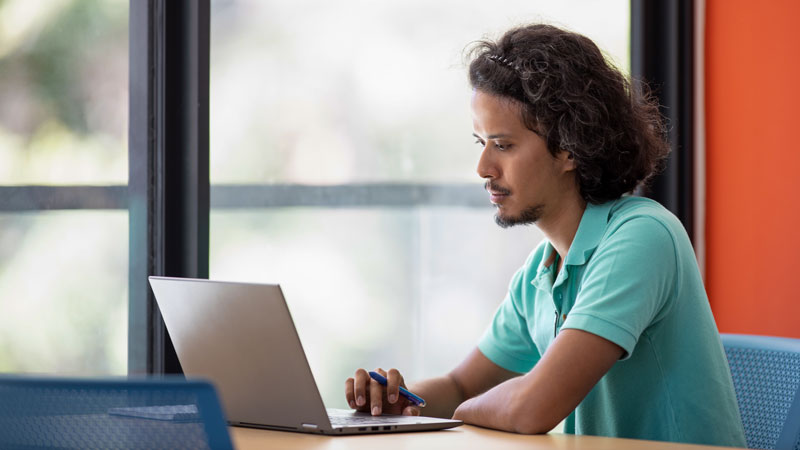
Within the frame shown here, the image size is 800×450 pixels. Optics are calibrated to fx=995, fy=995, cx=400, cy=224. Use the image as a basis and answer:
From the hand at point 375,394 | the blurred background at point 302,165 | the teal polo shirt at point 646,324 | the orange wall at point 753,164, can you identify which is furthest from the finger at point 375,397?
the orange wall at point 753,164

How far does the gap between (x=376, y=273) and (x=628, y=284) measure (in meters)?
1.24

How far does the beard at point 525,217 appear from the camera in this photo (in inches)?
74.6

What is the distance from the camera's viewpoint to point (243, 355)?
4.91 ft

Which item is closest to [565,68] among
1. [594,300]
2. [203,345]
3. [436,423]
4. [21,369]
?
[594,300]

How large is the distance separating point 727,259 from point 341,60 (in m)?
1.35

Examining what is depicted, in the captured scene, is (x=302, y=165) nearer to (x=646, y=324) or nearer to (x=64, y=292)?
(x=64, y=292)

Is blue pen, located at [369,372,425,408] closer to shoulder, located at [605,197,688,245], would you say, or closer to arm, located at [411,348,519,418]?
arm, located at [411,348,519,418]

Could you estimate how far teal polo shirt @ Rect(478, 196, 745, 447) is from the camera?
1630 millimetres

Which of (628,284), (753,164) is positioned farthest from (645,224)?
(753,164)

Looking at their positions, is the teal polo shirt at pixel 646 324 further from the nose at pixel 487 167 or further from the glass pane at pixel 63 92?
the glass pane at pixel 63 92

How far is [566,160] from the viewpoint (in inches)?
75.7

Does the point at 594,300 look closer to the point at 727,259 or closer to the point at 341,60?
the point at 341,60

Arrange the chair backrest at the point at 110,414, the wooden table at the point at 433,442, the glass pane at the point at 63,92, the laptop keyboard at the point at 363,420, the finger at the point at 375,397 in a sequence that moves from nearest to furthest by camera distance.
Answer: the chair backrest at the point at 110,414, the wooden table at the point at 433,442, the laptop keyboard at the point at 363,420, the finger at the point at 375,397, the glass pane at the point at 63,92

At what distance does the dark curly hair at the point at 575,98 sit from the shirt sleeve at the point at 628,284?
0.71 ft
